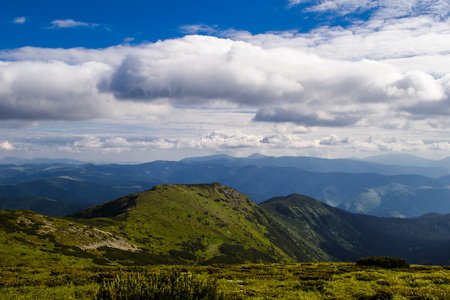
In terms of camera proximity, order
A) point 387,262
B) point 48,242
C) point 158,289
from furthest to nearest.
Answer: point 48,242 < point 387,262 < point 158,289

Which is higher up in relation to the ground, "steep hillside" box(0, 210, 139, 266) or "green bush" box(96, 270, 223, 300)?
"green bush" box(96, 270, 223, 300)

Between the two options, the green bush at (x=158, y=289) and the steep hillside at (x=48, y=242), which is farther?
the steep hillside at (x=48, y=242)

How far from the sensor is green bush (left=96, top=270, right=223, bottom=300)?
460 inches

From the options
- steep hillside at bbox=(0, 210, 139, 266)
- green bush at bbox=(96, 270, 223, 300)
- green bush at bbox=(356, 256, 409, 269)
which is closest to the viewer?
green bush at bbox=(96, 270, 223, 300)

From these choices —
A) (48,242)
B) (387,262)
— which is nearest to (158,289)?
(387,262)

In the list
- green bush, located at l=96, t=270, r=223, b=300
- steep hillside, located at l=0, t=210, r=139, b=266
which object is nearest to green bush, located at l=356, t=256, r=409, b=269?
green bush, located at l=96, t=270, r=223, b=300

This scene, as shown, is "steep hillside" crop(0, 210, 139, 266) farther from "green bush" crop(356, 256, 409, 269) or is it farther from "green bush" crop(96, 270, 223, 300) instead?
"green bush" crop(356, 256, 409, 269)

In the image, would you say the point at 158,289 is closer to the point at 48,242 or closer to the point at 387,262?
the point at 387,262

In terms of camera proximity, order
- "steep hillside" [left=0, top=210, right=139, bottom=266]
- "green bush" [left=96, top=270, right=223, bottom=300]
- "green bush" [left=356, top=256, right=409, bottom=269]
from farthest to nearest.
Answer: "steep hillside" [left=0, top=210, right=139, bottom=266] < "green bush" [left=356, top=256, right=409, bottom=269] < "green bush" [left=96, top=270, right=223, bottom=300]

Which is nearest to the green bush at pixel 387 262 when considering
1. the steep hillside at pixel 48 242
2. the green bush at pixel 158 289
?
the green bush at pixel 158 289

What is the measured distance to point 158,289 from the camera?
38.9ft

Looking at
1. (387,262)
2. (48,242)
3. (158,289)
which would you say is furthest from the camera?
(48,242)

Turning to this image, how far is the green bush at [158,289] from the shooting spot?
11688mm

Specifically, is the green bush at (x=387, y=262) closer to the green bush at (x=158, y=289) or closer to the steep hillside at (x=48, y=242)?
the green bush at (x=158, y=289)
